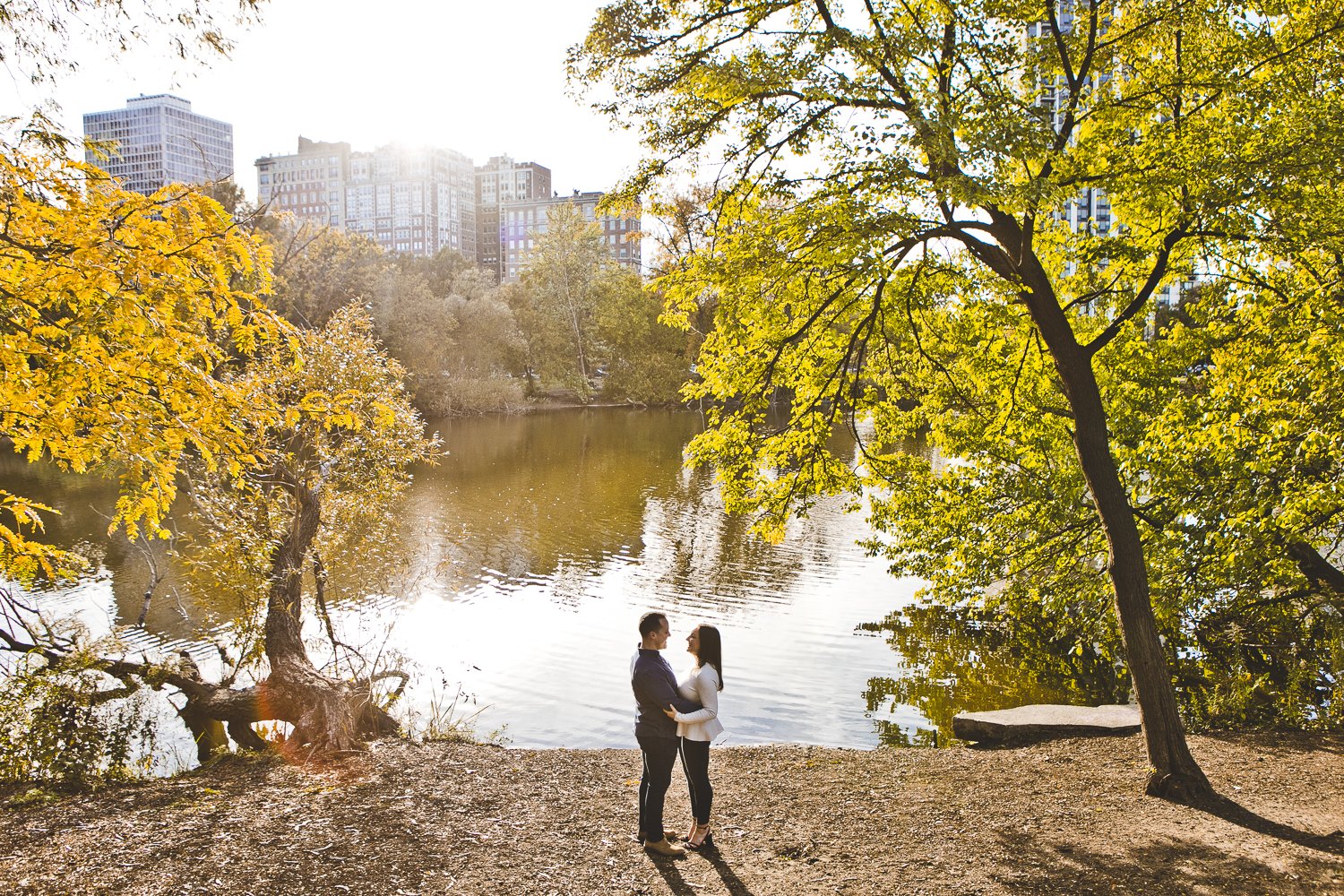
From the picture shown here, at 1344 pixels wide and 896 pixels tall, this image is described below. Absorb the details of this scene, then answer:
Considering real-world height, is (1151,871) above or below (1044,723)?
above

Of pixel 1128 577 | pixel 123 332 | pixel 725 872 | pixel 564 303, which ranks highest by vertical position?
pixel 564 303

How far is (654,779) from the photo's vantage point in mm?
6320

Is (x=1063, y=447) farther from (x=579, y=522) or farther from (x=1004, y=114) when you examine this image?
(x=579, y=522)

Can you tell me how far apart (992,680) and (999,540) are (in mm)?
2829

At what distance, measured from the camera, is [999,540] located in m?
12.4

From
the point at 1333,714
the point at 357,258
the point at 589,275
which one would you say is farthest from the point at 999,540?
the point at 589,275

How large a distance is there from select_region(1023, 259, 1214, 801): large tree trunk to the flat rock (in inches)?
94.6

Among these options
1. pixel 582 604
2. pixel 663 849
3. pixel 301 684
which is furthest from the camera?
pixel 582 604

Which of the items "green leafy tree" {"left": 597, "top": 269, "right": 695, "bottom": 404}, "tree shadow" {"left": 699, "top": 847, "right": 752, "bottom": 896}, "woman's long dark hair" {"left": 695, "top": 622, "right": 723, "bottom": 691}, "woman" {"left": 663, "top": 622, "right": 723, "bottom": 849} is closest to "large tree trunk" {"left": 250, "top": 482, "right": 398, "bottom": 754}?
"tree shadow" {"left": 699, "top": 847, "right": 752, "bottom": 896}

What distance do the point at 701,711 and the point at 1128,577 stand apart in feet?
13.2

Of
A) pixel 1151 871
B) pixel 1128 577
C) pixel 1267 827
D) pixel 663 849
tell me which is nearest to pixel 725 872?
pixel 663 849

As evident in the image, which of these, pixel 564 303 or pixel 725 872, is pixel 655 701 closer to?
pixel 725 872

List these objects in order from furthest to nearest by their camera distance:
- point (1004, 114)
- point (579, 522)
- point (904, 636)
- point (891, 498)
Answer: point (579, 522), point (904, 636), point (891, 498), point (1004, 114)

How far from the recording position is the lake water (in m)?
12.9
